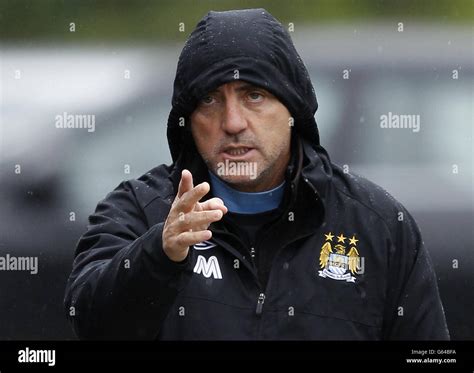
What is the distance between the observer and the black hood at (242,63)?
9.98 ft

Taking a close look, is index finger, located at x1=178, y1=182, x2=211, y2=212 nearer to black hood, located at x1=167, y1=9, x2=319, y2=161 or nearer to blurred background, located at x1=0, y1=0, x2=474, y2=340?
black hood, located at x1=167, y1=9, x2=319, y2=161

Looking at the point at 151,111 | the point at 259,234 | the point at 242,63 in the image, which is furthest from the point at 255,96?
the point at 151,111

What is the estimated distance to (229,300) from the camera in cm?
297

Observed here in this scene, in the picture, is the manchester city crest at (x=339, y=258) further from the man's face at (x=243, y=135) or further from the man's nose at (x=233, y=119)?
the man's nose at (x=233, y=119)

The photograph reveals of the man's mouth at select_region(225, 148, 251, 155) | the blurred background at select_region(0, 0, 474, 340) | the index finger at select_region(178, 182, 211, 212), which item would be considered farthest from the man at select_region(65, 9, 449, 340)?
the blurred background at select_region(0, 0, 474, 340)

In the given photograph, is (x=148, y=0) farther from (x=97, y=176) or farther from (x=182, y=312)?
(x=182, y=312)

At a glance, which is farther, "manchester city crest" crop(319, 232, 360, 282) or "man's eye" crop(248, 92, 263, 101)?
"man's eye" crop(248, 92, 263, 101)

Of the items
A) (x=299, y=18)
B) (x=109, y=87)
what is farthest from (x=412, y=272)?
(x=109, y=87)

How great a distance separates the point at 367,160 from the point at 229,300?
1.74 meters

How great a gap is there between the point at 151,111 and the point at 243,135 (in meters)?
1.52

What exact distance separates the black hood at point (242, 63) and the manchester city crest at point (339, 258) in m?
0.36

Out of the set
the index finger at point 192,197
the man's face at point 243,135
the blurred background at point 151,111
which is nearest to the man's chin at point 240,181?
the man's face at point 243,135

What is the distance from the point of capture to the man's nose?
3.03 meters

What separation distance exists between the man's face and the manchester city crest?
0.23 m
